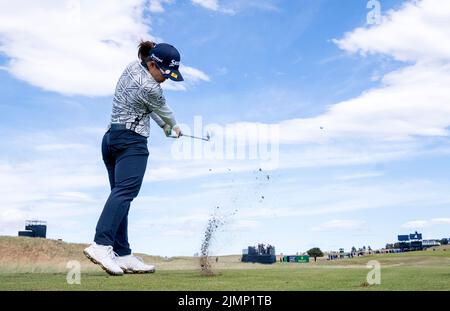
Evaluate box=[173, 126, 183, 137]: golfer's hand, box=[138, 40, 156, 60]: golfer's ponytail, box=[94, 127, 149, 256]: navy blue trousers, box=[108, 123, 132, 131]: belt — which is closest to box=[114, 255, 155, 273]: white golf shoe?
box=[94, 127, 149, 256]: navy blue trousers

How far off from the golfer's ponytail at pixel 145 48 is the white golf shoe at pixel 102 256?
2592 millimetres

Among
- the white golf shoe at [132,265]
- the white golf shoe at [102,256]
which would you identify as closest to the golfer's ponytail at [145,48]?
the white golf shoe at [102,256]

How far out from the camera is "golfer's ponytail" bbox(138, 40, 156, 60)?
22.5 ft

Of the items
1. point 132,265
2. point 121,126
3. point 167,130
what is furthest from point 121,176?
point 132,265

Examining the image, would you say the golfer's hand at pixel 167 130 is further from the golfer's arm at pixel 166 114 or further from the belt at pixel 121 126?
the belt at pixel 121 126

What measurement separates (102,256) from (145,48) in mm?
2813

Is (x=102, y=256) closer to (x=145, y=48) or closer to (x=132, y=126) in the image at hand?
(x=132, y=126)

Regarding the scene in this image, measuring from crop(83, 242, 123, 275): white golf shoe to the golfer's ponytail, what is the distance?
8.50 feet

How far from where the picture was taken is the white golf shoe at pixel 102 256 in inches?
245

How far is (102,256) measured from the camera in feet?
20.5
